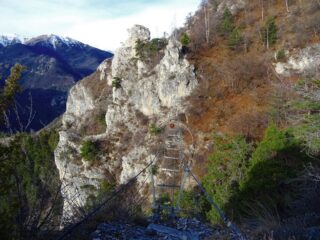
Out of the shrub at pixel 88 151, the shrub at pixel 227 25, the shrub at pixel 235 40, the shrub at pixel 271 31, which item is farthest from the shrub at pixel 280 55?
the shrub at pixel 88 151

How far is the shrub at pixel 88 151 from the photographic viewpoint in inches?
1475

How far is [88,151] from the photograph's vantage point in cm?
3769

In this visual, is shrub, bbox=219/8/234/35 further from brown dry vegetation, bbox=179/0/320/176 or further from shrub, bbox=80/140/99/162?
shrub, bbox=80/140/99/162

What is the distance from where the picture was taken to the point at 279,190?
15562 mm

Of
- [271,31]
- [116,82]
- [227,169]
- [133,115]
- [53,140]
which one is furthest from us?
[53,140]

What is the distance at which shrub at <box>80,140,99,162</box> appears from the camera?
37469mm

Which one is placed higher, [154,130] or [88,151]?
[154,130]

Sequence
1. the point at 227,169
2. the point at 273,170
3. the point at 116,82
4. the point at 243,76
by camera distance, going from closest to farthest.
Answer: the point at 273,170, the point at 227,169, the point at 243,76, the point at 116,82

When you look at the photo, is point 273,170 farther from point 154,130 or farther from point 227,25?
point 227,25

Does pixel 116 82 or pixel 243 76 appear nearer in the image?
pixel 243 76

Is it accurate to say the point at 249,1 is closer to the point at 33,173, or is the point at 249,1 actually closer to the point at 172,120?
the point at 172,120

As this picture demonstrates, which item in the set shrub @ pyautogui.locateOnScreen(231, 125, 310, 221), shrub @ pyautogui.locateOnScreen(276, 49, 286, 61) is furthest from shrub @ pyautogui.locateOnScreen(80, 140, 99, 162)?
shrub @ pyautogui.locateOnScreen(231, 125, 310, 221)

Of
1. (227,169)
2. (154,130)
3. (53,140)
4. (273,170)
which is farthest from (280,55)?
(53,140)

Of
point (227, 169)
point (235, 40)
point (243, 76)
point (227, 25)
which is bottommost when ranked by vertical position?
point (227, 169)
